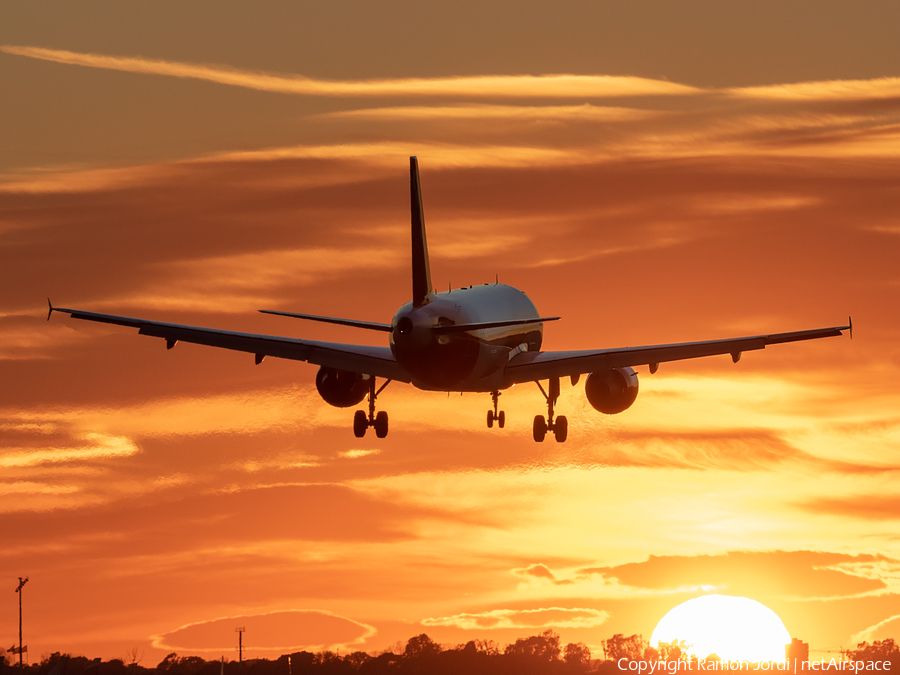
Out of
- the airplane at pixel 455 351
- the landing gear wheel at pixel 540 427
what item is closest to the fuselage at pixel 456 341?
the airplane at pixel 455 351

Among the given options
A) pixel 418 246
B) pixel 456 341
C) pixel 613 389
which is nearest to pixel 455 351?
pixel 456 341

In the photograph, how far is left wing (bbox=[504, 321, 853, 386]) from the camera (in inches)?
3014

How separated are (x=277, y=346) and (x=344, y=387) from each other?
588 cm

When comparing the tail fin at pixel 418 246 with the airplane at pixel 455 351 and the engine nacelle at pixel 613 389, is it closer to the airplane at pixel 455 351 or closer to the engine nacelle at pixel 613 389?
the airplane at pixel 455 351

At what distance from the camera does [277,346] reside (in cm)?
8606

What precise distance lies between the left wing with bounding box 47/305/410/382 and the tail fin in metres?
5.49

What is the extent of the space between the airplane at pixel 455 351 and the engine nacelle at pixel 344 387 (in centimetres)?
6

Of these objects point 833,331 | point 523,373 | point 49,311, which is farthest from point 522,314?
point 49,311

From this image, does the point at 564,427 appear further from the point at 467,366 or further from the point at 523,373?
the point at 467,366

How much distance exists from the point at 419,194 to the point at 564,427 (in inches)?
671

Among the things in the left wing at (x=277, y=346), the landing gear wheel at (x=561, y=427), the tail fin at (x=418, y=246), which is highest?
the tail fin at (x=418, y=246)

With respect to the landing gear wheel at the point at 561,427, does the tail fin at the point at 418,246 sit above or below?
above

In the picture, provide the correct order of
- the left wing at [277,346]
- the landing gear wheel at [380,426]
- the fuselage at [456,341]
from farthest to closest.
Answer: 1. the landing gear wheel at [380,426]
2. the left wing at [277,346]
3. the fuselage at [456,341]

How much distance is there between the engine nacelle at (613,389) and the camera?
86.9 metres
